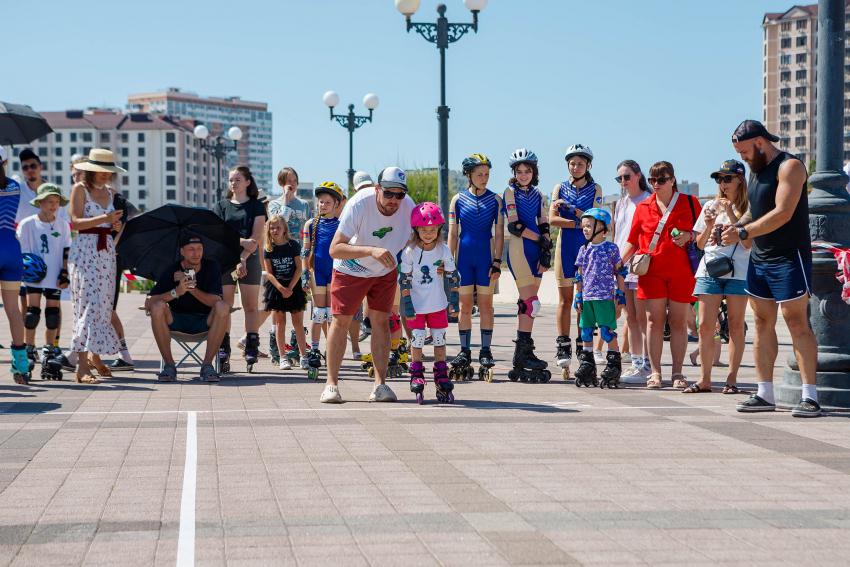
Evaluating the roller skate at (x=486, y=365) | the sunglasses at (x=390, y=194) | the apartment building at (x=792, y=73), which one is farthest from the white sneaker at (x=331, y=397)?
the apartment building at (x=792, y=73)

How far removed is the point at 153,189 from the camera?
153 meters

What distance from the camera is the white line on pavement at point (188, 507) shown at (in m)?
3.59

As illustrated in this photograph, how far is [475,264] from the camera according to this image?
370 inches

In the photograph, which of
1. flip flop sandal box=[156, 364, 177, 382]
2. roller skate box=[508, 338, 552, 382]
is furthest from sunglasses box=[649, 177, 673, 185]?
flip flop sandal box=[156, 364, 177, 382]

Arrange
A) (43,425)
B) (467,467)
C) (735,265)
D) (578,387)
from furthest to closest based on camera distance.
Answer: (578,387) → (735,265) → (43,425) → (467,467)

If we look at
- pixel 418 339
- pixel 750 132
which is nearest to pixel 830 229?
pixel 750 132

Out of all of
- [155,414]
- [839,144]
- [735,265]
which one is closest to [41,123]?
[155,414]

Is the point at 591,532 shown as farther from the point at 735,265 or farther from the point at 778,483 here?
the point at 735,265

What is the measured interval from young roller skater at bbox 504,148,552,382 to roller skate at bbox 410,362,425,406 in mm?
1812

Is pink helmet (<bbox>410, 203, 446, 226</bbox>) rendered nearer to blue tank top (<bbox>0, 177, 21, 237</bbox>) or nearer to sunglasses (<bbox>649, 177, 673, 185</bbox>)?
sunglasses (<bbox>649, 177, 673, 185</bbox>)

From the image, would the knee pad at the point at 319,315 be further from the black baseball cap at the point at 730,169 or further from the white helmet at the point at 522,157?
the black baseball cap at the point at 730,169

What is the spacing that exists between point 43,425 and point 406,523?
12.1 feet

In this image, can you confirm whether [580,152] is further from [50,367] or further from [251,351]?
[50,367]

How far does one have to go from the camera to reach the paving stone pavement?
3.70 metres
